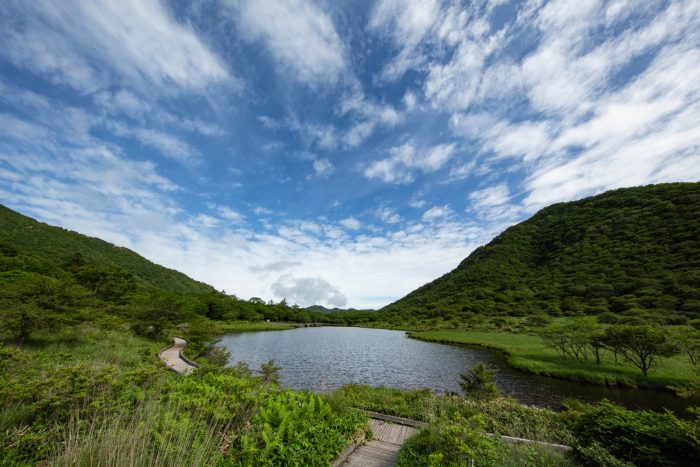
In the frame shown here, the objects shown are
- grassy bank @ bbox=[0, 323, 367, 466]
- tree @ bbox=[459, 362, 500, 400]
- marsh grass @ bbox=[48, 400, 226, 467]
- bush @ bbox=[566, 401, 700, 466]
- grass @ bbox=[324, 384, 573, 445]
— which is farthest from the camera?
tree @ bbox=[459, 362, 500, 400]

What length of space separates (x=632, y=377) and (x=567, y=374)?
4.28 metres

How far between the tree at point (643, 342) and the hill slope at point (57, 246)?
9228 centimetres

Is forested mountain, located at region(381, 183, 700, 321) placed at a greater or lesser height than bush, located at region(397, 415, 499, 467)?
greater

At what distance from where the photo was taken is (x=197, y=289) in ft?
416

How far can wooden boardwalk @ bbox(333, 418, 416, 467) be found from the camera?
6.54m

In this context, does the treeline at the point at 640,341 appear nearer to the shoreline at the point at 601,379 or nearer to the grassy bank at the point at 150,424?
the shoreline at the point at 601,379

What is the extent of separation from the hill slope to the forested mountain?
96974 millimetres

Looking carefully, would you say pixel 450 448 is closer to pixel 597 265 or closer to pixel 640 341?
pixel 640 341

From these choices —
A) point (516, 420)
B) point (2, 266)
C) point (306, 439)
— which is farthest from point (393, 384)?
point (2, 266)

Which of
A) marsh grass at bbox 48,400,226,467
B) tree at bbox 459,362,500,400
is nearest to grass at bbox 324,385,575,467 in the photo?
tree at bbox 459,362,500,400

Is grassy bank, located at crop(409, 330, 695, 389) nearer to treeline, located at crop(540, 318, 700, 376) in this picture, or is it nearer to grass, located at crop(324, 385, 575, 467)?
treeline, located at crop(540, 318, 700, 376)

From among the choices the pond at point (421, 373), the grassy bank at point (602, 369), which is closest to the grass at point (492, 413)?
the pond at point (421, 373)

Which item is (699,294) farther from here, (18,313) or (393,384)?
(18,313)

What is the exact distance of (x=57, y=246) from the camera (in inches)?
2918
